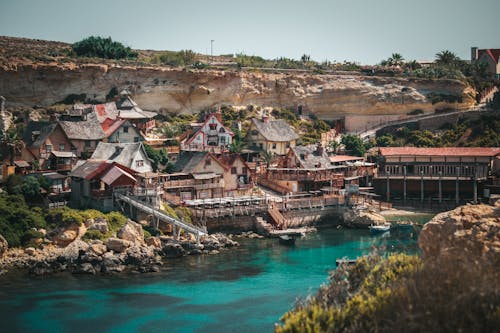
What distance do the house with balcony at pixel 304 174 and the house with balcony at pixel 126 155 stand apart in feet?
42.7

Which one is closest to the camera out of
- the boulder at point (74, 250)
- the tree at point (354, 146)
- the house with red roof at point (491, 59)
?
the boulder at point (74, 250)

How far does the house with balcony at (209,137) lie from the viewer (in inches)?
3076

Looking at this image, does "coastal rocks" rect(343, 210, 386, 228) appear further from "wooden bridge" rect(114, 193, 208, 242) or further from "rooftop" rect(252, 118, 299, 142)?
"rooftop" rect(252, 118, 299, 142)

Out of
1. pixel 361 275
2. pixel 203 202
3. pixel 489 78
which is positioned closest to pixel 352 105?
pixel 489 78

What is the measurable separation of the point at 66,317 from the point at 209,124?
135ft

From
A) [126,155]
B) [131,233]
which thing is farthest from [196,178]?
[131,233]

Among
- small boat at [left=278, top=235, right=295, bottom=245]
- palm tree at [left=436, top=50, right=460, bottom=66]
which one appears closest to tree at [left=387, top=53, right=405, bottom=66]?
palm tree at [left=436, top=50, right=460, bottom=66]

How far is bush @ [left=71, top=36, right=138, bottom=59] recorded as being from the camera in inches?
4018

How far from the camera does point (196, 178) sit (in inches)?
2675

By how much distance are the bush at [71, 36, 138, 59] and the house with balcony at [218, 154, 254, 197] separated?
36.3m

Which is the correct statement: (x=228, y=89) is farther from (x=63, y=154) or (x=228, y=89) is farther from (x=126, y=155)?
(x=63, y=154)

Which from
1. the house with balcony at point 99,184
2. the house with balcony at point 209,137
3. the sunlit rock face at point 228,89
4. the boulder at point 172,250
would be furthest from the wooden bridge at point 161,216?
the sunlit rock face at point 228,89

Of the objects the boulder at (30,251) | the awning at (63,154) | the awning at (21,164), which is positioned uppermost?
the awning at (63,154)

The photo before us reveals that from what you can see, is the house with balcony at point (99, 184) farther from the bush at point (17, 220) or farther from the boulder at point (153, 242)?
the boulder at point (153, 242)
